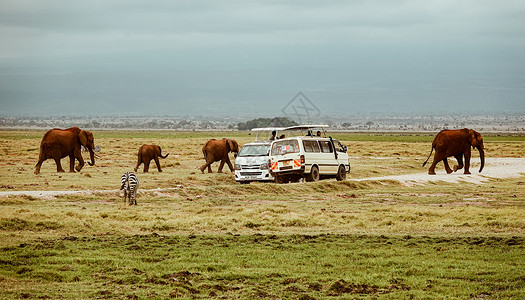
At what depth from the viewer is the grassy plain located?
13805 mm

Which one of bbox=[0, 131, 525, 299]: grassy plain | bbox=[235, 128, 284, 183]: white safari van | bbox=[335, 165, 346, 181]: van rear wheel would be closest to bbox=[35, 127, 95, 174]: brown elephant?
bbox=[0, 131, 525, 299]: grassy plain

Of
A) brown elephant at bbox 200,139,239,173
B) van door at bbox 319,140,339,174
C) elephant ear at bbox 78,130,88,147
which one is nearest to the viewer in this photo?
van door at bbox 319,140,339,174

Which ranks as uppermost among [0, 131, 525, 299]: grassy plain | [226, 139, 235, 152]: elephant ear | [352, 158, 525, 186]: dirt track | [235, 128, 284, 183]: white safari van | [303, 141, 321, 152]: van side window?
[303, 141, 321, 152]: van side window

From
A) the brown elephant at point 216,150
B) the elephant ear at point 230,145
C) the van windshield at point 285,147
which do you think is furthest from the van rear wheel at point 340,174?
the elephant ear at point 230,145

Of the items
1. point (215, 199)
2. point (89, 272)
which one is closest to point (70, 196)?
Result: point (215, 199)

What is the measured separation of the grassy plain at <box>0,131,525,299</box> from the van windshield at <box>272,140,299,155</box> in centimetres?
242

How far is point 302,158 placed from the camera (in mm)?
34750

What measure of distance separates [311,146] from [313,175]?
1.37 meters

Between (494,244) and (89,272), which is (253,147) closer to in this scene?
(494,244)

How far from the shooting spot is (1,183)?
33.7 metres

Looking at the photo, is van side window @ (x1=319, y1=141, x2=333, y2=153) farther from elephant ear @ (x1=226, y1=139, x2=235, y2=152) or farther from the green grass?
the green grass

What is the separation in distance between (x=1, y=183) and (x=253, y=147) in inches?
450

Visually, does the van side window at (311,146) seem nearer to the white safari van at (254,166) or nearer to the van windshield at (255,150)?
the white safari van at (254,166)

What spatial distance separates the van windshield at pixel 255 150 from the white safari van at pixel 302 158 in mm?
909
